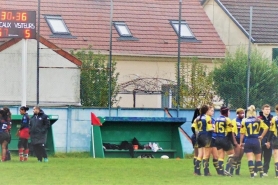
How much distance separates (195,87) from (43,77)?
608 centimetres

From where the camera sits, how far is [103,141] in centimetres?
3042

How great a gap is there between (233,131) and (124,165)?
4.71 meters

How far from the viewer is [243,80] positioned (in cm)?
3569

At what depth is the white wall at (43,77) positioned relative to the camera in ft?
108

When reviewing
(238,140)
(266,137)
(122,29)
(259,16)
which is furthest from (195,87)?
(266,137)

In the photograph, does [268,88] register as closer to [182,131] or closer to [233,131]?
[182,131]

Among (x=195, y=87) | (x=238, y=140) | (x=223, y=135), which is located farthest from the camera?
(x=195, y=87)

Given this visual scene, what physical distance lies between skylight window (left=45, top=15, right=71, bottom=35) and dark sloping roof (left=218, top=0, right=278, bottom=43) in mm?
8561

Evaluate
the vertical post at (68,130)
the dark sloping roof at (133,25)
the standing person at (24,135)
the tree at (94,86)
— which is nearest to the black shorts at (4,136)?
the standing person at (24,135)

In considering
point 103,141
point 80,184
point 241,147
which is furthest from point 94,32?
point 80,184

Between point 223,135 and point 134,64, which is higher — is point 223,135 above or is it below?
below

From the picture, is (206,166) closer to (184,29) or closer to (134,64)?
(134,64)

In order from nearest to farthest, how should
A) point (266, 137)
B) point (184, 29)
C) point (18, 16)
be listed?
point (266, 137), point (18, 16), point (184, 29)

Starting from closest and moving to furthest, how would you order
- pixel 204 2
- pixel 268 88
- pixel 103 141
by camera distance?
pixel 103 141, pixel 268 88, pixel 204 2
